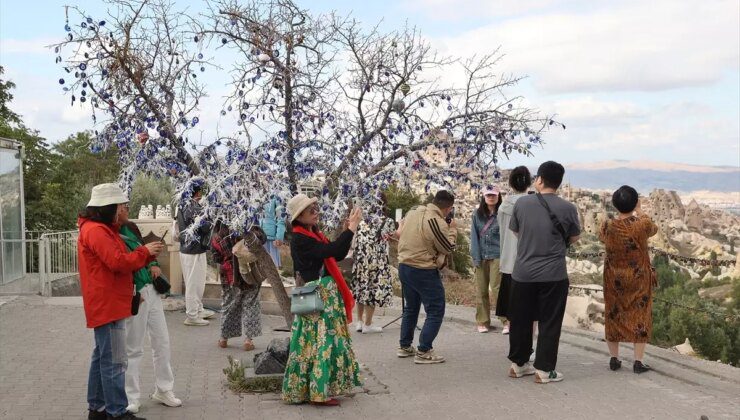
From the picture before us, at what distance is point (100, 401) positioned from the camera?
19.2ft

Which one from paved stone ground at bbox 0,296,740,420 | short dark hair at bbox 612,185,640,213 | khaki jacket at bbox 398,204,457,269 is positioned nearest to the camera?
paved stone ground at bbox 0,296,740,420

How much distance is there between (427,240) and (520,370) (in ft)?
4.91

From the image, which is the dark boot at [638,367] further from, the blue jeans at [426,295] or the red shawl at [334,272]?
the red shawl at [334,272]

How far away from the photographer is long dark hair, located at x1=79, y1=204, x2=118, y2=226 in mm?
5609

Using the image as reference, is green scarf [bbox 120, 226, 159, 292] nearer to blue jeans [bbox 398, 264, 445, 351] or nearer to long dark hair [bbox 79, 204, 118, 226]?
long dark hair [bbox 79, 204, 118, 226]

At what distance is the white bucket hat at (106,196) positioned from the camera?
5590 millimetres

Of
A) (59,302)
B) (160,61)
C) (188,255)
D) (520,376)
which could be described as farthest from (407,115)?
(59,302)

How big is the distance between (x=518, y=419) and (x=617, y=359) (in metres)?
2.07

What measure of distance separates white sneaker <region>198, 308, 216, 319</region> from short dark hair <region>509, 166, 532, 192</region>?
15.7 ft

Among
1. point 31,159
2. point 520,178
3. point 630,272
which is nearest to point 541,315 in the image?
point 630,272

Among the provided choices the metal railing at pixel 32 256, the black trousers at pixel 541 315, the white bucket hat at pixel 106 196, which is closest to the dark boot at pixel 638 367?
the black trousers at pixel 541 315

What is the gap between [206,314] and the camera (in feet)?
35.4

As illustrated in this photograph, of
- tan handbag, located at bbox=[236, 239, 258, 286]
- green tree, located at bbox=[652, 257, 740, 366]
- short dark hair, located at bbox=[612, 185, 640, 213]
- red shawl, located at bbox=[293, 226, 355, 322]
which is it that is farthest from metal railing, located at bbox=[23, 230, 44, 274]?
green tree, located at bbox=[652, 257, 740, 366]

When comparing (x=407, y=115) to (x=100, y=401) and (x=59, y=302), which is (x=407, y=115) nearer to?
(x=100, y=401)
